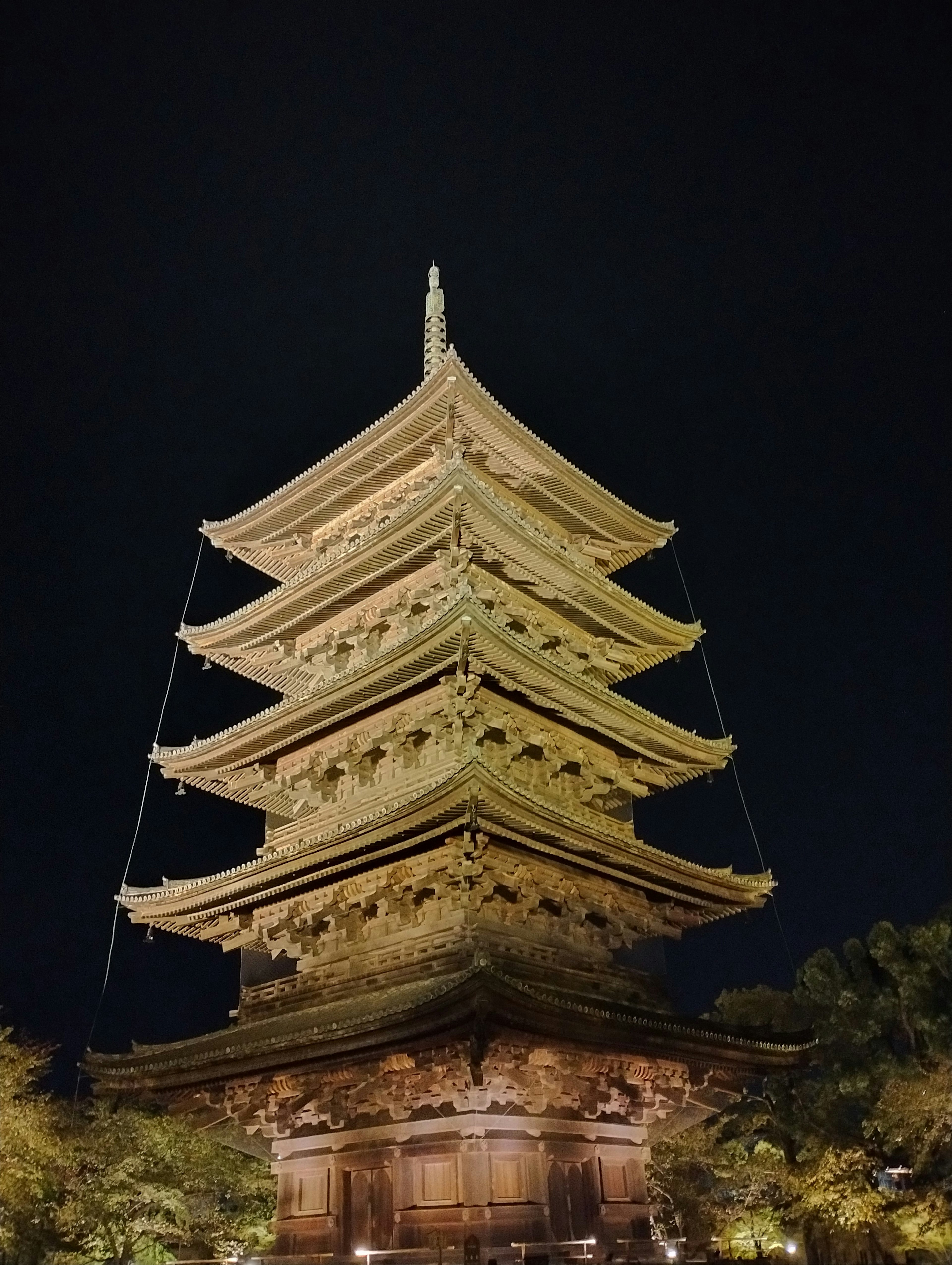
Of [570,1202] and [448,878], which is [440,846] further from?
[570,1202]

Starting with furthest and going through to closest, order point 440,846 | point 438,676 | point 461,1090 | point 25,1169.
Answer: point 25,1169 → point 438,676 → point 440,846 → point 461,1090

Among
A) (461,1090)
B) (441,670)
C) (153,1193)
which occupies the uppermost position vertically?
(441,670)

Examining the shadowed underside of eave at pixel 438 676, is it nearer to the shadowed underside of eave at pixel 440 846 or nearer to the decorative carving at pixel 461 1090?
the shadowed underside of eave at pixel 440 846

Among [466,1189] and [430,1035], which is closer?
[430,1035]

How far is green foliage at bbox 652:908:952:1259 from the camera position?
920 inches

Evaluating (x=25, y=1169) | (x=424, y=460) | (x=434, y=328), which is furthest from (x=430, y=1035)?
(x=434, y=328)

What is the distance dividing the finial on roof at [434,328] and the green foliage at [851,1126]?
16.8 meters

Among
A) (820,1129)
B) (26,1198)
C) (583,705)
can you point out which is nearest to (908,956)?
(820,1129)

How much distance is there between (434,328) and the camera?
23844mm

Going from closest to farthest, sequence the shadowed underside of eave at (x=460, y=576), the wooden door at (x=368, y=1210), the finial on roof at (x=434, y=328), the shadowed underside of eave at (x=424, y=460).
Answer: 1. the wooden door at (x=368, y=1210)
2. the shadowed underside of eave at (x=460, y=576)
3. the shadowed underside of eave at (x=424, y=460)
4. the finial on roof at (x=434, y=328)

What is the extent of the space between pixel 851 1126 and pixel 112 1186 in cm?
1834

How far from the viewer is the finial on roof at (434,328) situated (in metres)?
23.2

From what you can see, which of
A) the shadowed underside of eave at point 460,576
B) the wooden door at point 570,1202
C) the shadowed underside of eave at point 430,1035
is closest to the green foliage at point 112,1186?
the shadowed underside of eave at point 430,1035

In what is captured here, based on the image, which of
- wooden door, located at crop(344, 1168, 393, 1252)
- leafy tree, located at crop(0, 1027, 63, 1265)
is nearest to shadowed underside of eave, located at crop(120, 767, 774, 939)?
wooden door, located at crop(344, 1168, 393, 1252)
